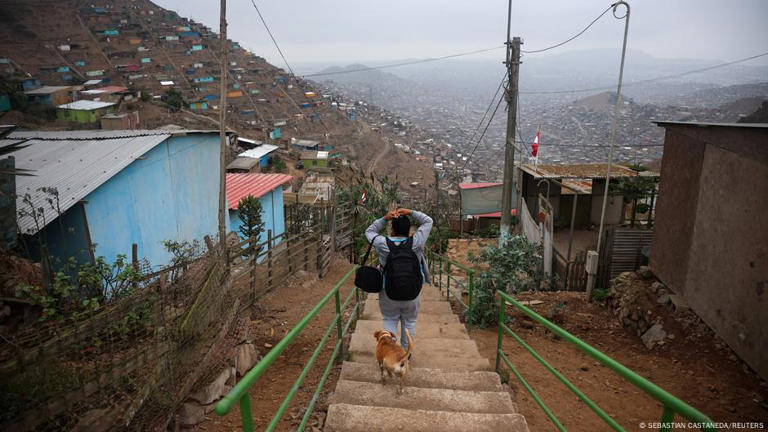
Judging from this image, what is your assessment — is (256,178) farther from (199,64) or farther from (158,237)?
(199,64)

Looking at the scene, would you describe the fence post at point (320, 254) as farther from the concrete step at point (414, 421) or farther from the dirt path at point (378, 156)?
the dirt path at point (378, 156)

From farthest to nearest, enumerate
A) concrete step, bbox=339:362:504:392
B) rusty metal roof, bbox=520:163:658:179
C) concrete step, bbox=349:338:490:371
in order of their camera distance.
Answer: rusty metal roof, bbox=520:163:658:179 → concrete step, bbox=349:338:490:371 → concrete step, bbox=339:362:504:392

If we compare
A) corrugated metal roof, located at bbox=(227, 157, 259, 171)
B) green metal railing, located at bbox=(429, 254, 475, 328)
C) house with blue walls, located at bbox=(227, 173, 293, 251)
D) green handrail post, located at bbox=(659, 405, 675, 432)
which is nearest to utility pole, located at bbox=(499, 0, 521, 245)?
green metal railing, located at bbox=(429, 254, 475, 328)

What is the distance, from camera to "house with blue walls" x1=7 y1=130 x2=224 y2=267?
24.8ft

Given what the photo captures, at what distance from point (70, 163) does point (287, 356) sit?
6.96 metres

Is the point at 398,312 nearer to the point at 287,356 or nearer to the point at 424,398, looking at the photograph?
the point at 424,398

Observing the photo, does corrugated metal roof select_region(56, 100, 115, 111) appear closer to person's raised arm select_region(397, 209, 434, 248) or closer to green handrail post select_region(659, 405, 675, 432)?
person's raised arm select_region(397, 209, 434, 248)

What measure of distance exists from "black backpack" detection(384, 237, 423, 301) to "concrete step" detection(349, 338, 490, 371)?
994 millimetres

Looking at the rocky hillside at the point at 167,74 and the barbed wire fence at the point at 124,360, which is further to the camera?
the rocky hillside at the point at 167,74

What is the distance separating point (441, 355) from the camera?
4.53 m

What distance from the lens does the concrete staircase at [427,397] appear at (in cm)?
275

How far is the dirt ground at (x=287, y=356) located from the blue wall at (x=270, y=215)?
5.05 metres

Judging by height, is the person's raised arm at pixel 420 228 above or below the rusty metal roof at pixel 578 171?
above

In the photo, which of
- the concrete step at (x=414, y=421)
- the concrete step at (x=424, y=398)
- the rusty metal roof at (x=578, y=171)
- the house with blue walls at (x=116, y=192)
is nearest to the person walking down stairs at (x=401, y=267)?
the concrete step at (x=424, y=398)
